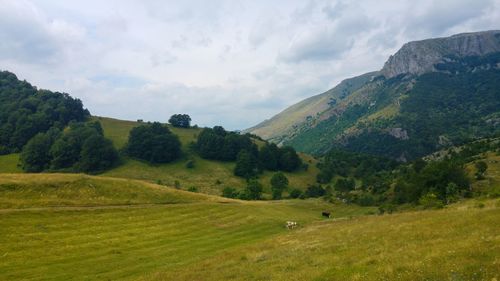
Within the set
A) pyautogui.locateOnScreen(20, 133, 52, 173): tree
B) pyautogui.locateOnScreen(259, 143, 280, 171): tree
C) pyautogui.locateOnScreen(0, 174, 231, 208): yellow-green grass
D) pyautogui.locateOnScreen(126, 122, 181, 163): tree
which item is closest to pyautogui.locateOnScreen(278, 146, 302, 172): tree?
pyautogui.locateOnScreen(259, 143, 280, 171): tree

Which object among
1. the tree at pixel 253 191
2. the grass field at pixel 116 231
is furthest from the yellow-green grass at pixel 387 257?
the tree at pixel 253 191

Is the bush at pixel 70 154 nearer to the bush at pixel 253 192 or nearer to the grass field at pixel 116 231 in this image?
the bush at pixel 253 192

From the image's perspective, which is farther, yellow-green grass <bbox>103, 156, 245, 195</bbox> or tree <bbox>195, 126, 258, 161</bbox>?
tree <bbox>195, 126, 258, 161</bbox>

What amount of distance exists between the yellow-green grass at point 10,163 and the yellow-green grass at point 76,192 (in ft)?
362

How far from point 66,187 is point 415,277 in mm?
56537

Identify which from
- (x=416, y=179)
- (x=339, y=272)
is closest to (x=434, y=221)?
(x=339, y=272)

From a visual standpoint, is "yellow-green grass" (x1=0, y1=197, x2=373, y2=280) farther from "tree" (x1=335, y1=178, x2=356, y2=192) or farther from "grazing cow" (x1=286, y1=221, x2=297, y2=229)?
"tree" (x1=335, y1=178, x2=356, y2=192)

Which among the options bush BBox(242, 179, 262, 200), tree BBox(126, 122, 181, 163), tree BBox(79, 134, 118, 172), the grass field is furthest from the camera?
tree BBox(126, 122, 181, 163)

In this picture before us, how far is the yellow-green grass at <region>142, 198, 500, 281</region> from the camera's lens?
657 inches

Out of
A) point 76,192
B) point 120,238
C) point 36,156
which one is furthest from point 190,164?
point 120,238

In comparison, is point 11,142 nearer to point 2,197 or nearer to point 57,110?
point 57,110

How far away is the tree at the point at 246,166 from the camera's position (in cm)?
17025

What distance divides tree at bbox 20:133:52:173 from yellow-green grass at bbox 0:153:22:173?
309cm

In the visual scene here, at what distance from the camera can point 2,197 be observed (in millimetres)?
52094
